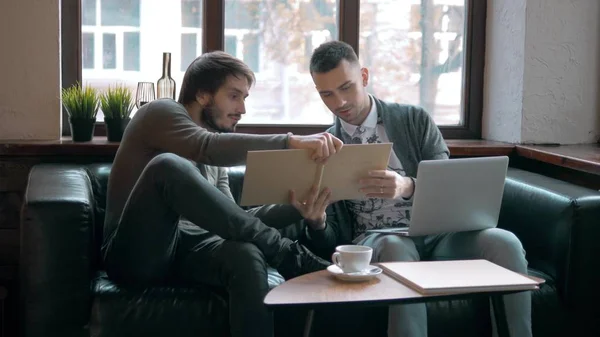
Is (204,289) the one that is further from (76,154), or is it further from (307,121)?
(307,121)

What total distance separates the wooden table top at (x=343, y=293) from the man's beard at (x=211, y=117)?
734 mm

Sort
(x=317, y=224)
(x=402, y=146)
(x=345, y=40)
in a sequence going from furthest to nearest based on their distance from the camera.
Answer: (x=345, y=40)
(x=402, y=146)
(x=317, y=224)

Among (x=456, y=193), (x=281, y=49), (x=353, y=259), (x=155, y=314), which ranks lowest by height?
(x=155, y=314)

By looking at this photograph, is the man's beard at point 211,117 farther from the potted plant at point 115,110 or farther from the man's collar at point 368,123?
the potted plant at point 115,110

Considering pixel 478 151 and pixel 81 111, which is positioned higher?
pixel 81 111

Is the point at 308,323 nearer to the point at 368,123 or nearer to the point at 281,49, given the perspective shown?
the point at 368,123

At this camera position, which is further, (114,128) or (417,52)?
(417,52)

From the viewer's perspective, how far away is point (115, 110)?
2.77m

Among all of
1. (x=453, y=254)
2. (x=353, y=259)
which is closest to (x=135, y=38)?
(x=453, y=254)

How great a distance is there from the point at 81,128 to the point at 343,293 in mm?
1492

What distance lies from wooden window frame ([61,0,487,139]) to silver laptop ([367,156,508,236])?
113 centimetres

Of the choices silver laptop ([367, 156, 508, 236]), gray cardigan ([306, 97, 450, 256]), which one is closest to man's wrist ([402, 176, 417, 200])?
gray cardigan ([306, 97, 450, 256])

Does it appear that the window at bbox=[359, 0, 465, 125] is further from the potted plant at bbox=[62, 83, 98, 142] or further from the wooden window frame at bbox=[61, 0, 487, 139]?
the potted plant at bbox=[62, 83, 98, 142]

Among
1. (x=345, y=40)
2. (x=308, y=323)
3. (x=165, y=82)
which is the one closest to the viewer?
(x=308, y=323)
